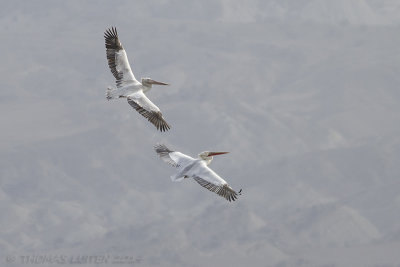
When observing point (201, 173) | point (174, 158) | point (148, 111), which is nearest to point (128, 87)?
point (148, 111)

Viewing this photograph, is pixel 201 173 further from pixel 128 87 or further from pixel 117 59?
pixel 117 59

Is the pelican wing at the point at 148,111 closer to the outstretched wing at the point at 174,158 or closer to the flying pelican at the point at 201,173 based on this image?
the outstretched wing at the point at 174,158

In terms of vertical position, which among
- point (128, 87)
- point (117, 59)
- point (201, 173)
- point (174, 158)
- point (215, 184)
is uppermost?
point (117, 59)

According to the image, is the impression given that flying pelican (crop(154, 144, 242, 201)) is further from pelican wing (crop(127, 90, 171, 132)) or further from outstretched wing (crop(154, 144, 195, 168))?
pelican wing (crop(127, 90, 171, 132))

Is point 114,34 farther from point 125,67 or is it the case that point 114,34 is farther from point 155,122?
point 155,122

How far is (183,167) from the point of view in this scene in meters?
Answer: 54.3

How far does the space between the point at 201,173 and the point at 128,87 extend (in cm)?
775

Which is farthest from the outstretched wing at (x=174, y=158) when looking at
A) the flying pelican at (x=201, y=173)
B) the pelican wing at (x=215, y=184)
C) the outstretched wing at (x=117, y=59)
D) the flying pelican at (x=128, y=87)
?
the outstretched wing at (x=117, y=59)

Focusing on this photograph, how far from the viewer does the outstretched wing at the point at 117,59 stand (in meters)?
59.9

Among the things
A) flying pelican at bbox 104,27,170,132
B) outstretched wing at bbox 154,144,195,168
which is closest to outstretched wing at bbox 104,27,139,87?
flying pelican at bbox 104,27,170,132

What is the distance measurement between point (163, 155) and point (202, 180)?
15.7 feet

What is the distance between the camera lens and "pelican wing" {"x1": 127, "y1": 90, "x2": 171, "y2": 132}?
55781 mm

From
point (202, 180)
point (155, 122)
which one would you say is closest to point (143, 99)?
point (155, 122)

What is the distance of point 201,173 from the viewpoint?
2114 inches
